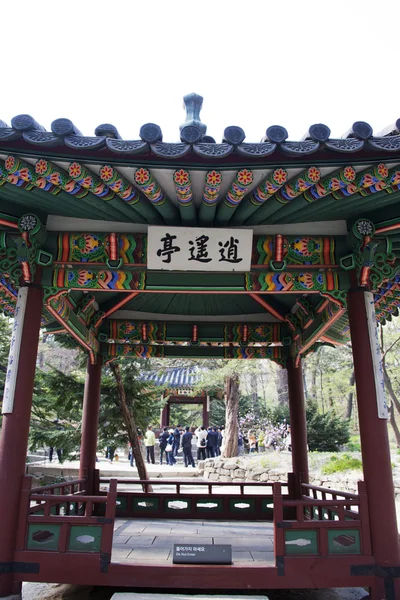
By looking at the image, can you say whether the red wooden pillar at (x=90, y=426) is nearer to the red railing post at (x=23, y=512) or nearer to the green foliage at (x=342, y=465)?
the red railing post at (x=23, y=512)

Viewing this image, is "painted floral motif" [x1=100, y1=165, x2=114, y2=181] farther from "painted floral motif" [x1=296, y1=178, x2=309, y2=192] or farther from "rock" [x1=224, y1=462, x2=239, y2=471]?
"rock" [x1=224, y1=462, x2=239, y2=471]

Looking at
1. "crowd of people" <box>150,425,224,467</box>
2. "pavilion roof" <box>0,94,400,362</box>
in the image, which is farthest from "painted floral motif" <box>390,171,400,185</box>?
"crowd of people" <box>150,425,224,467</box>

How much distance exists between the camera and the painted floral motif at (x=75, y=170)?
411 cm

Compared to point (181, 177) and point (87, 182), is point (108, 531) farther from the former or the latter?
point (181, 177)

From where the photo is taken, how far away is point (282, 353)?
8406 millimetres

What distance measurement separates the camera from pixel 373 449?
470 cm

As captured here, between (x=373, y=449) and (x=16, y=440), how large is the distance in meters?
3.72

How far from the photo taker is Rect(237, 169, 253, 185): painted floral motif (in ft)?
13.7

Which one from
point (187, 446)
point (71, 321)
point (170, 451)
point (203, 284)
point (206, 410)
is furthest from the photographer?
point (206, 410)

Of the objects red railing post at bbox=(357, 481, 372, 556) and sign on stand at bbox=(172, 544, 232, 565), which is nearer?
sign on stand at bbox=(172, 544, 232, 565)

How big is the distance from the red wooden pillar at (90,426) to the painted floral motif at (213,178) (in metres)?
4.96

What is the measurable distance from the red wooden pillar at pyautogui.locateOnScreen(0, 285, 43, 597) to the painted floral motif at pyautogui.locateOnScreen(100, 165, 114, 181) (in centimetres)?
171

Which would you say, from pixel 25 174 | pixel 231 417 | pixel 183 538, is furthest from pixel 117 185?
pixel 231 417

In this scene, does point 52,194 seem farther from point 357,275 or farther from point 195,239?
point 357,275
